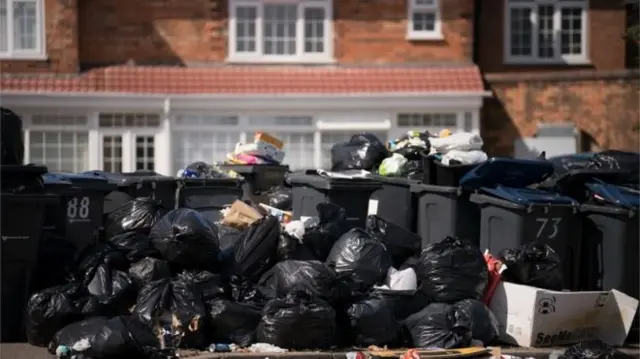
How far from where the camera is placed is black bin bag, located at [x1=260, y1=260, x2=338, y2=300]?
911cm

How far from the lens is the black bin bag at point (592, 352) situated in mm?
8773

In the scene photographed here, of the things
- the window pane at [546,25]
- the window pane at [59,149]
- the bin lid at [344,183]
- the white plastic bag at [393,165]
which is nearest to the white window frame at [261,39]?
the window pane at [59,149]

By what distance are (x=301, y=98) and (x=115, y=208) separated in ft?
33.3

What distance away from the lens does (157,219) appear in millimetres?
10336

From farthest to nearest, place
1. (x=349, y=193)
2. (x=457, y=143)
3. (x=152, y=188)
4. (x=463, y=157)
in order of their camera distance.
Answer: (x=152, y=188), (x=457, y=143), (x=463, y=157), (x=349, y=193)

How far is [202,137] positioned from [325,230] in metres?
11.6

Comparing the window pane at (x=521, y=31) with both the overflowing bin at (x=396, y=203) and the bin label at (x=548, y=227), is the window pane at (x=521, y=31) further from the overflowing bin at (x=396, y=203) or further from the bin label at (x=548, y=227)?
the bin label at (x=548, y=227)

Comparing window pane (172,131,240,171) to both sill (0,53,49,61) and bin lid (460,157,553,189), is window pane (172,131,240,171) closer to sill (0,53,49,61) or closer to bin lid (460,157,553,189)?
sill (0,53,49,61)

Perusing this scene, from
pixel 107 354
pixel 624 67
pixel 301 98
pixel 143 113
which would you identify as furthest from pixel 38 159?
pixel 107 354

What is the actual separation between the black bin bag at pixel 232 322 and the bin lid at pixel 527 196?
8.69 ft

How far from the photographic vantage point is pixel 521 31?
936 inches

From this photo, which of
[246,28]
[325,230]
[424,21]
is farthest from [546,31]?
[325,230]

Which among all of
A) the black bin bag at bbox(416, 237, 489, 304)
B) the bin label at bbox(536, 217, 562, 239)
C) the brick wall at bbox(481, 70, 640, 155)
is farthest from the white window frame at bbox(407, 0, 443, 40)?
the black bin bag at bbox(416, 237, 489, 304)

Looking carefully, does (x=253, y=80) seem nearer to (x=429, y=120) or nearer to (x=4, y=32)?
(x=429, y=120)
